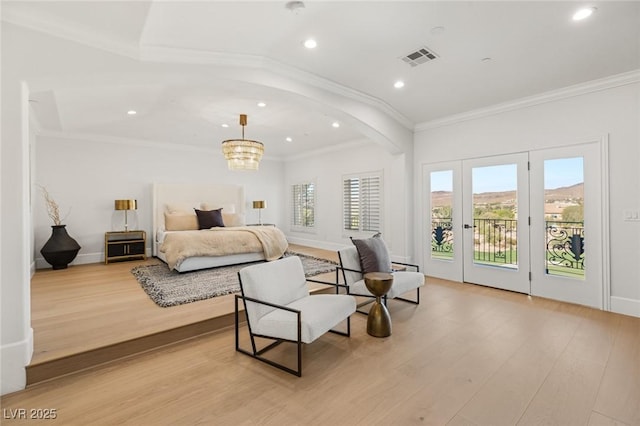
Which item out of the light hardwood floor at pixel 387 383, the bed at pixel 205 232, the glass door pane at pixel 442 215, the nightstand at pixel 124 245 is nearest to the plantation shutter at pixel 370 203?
the glass door pane at pixel 442 215

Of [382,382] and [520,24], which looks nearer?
[382,382]

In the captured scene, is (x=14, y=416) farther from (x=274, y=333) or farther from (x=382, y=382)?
(x=382, y=382)

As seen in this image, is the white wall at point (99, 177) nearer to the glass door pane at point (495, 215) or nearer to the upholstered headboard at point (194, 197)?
the upholstered headboard at point (194, 197)

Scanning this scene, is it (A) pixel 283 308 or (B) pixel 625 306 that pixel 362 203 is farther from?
(A) pixel 283 308

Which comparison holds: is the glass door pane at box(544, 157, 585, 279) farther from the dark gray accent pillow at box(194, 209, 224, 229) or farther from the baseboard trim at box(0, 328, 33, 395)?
the dark gray accent pillow at box(194, 209, 224, 229)

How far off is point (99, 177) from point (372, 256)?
6108mm

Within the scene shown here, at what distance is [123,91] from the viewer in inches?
154

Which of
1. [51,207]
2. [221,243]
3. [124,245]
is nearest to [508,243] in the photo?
[221,243]

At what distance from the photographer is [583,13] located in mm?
2492

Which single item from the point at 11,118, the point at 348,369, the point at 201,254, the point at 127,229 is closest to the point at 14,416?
the point at 11,118

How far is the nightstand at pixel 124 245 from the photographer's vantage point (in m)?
6.09

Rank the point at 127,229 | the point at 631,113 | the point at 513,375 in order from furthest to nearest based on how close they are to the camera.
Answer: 1. the point at 127,229
2. the point at 631,113
3. the point at 513,375

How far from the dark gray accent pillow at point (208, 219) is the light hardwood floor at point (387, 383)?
3.43 meters

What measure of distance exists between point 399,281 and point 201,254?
338cm
